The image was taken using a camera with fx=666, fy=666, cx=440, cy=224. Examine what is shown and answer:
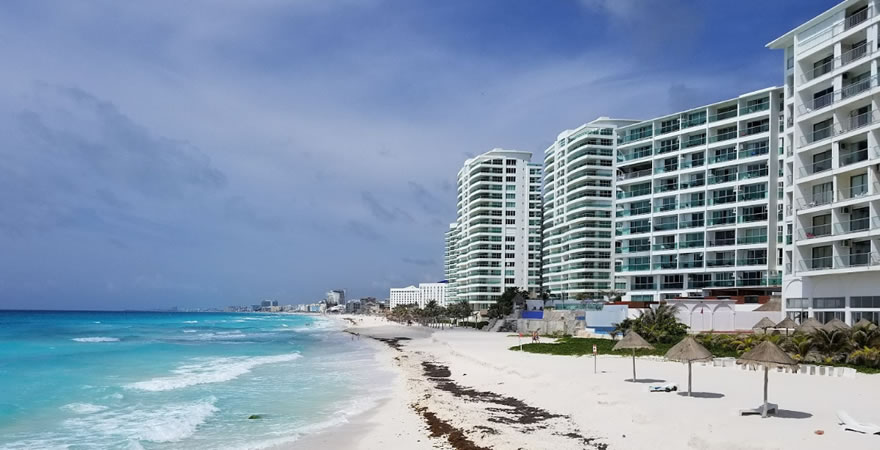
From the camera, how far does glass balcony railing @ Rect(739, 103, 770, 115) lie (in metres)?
62.0

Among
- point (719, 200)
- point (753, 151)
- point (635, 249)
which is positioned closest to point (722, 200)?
point (719, 200)

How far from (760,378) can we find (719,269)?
140 ft

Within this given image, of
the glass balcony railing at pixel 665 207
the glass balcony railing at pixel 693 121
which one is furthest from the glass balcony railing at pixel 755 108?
the glass balcony railing at pixel 665 207

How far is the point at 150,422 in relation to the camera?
23.7 meters

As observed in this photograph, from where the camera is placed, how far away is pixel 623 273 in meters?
72.2

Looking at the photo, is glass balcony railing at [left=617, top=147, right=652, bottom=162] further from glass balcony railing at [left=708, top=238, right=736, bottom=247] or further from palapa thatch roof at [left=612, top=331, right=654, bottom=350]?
palapa thatch roof at [left=612, top=331, right=654, bottom=350]

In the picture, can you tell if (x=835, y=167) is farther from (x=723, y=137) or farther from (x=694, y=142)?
(x=694, y=142)

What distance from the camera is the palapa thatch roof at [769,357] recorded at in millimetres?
16641

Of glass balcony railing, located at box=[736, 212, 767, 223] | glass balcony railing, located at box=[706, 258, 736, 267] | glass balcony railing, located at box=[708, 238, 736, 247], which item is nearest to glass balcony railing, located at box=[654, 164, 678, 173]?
glass balcony railing, located at box=[708, 238, 736, 247]

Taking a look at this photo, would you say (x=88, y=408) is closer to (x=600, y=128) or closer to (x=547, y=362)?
(x=547, y=362)

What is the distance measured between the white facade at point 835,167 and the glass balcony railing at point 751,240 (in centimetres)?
1833

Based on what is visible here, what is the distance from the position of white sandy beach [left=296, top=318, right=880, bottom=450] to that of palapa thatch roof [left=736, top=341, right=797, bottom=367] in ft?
4.12

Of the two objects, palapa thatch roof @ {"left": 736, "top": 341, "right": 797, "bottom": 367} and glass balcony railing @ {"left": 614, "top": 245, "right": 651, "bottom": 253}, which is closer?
palapa thatch roof @ {"left": 736, "top": 341, "right": 797, "bottom": 367}

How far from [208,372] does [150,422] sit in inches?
710
